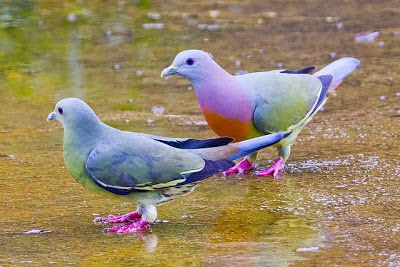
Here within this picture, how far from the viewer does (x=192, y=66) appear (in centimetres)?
438

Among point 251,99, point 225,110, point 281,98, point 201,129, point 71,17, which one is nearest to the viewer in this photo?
point 225,110

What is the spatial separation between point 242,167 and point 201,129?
0.65 metres

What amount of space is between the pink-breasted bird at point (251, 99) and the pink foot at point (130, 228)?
87cm

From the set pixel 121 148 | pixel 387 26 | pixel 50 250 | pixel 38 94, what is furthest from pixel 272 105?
pixel 387 26

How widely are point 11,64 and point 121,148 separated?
3322 millimetres

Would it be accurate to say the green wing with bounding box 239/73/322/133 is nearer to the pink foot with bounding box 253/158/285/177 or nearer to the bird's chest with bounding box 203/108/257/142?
the bird's chest with bounding box 203/108/257/142

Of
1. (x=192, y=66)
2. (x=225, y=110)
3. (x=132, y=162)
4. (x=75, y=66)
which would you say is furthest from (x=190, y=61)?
(x=75, y=66)

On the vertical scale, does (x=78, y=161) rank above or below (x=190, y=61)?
below

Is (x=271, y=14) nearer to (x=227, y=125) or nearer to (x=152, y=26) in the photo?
(x=152, y=26)

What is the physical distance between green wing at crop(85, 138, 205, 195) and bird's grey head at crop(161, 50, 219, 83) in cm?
80

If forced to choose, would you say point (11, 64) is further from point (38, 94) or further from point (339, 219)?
point (339, 219)

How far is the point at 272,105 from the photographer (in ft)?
14.8

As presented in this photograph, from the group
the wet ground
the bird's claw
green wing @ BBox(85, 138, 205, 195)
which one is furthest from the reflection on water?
green wing @ BBox(85, 138, 205, 195)

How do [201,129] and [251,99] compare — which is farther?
[201,129]
